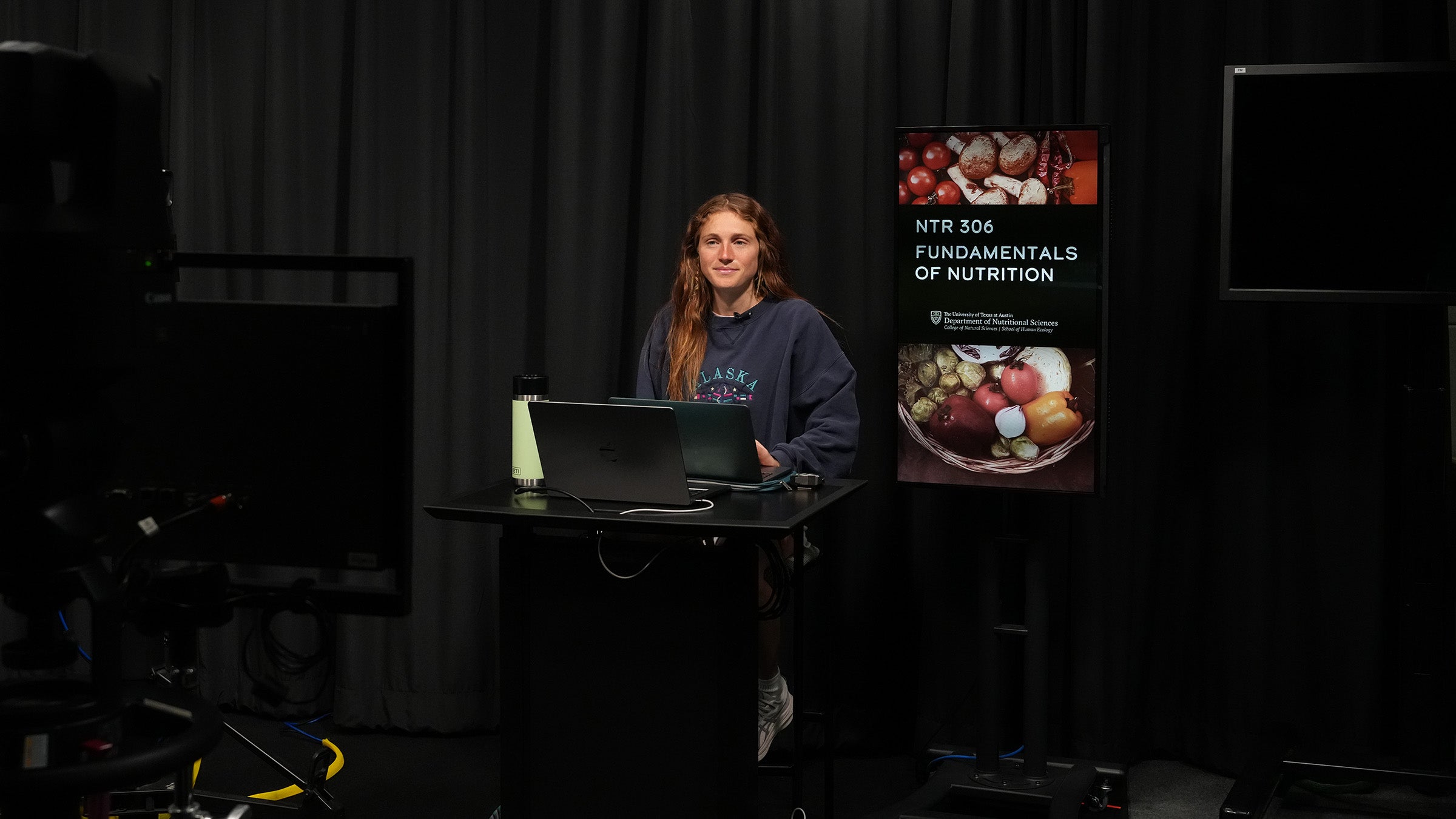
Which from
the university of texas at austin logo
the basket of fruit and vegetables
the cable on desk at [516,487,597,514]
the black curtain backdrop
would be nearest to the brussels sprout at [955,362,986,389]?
the basket of fruit and vegetables

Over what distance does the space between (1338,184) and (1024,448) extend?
91cm

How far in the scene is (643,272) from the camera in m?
3.63

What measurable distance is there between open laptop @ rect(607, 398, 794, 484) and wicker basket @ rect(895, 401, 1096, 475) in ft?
1.32

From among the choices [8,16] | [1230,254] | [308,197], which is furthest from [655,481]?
[8,16]

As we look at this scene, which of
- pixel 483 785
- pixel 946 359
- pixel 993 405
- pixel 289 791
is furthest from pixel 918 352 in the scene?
pixel 289 791

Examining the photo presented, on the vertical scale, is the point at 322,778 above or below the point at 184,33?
below

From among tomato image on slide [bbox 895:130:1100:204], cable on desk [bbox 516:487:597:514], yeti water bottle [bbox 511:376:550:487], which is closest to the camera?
cable on desk [bbox 516:487:597:514]

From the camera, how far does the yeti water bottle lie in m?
2.64

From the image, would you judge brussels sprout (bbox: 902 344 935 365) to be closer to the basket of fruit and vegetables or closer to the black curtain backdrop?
the basket of fruit and vegetables

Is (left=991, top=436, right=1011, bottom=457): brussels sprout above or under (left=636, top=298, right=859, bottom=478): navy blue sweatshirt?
under

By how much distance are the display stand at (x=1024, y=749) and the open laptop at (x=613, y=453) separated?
0.85m

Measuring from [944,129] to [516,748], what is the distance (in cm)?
161

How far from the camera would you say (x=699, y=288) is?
3268 mm

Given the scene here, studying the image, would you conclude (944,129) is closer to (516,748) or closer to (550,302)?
(550,302)
